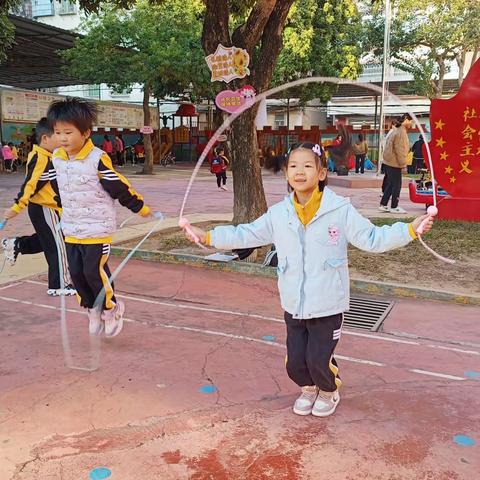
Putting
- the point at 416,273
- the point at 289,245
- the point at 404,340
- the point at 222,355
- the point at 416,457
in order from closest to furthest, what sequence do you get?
the point at 416,457 < the point at 289,245 < the point at 222,355 < the point at 404,340 < the point at 416,273

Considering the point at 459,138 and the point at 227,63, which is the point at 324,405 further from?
the point at 459,138

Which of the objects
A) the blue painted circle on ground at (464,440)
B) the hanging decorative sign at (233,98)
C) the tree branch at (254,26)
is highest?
the tree branch at (254,26)

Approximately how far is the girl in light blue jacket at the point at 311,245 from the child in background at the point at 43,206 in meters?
2.37

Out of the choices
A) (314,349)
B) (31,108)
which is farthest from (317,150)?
(31,108)

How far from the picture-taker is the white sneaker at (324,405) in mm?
3170

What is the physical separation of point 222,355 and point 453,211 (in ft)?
20.8

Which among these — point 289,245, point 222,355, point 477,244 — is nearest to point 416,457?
point 289,245

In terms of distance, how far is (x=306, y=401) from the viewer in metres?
3.24

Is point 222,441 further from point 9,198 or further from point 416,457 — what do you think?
point 9,198

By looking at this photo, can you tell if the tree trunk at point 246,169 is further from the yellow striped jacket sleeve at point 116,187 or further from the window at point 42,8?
the window at point 42,8

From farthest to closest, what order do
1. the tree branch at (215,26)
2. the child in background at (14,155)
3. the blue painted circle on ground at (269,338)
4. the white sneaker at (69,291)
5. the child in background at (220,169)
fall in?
the child in background at (14,155) < the child in background at (220,169) < the tree branch at (215,26) < the white sneaker at (69,291) < the blue painted circle on ground at (269,338)

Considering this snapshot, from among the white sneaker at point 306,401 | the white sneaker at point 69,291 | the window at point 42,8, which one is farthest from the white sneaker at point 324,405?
the window at point 42,8

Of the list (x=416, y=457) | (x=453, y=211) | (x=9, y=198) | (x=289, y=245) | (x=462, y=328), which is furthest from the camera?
(x=9, y=198)

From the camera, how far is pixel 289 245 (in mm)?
2982
